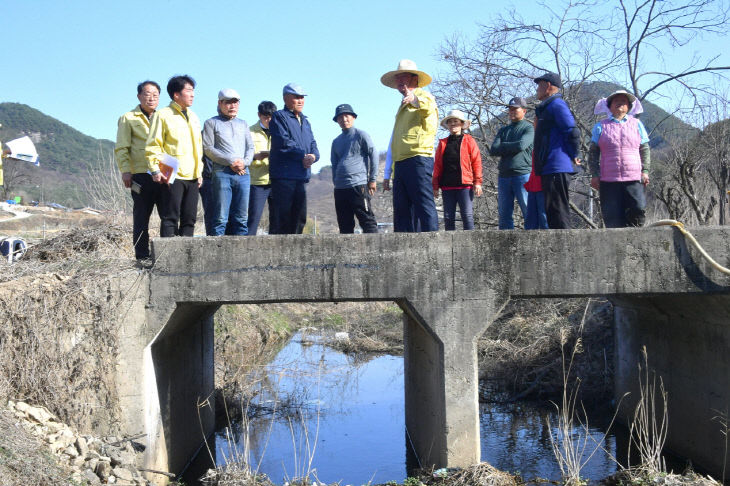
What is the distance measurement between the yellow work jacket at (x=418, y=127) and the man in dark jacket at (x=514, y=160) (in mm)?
955

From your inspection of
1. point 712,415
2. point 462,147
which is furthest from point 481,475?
point 462,147

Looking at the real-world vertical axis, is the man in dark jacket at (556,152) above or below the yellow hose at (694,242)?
above

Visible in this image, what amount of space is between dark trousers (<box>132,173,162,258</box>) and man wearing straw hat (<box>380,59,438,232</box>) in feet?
7.72

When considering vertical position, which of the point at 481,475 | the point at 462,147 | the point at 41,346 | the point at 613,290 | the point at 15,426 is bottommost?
the point at 481,475

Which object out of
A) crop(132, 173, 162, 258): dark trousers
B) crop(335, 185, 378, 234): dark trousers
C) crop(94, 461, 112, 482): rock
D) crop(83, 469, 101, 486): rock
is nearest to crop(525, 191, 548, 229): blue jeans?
crop(335, 185, 378, 234): dark trousers

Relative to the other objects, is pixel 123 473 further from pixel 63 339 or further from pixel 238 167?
pixel 238 167

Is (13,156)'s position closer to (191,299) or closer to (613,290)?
(191,299)

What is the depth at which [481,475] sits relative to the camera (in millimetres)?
6086

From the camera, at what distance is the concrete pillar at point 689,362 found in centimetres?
690

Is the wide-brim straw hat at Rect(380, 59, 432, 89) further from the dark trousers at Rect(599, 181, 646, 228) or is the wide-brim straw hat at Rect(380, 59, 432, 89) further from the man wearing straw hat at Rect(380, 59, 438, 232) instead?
the dark trousers at Rect(599, 181, 646, 228)

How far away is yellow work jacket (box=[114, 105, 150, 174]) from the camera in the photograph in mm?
6770

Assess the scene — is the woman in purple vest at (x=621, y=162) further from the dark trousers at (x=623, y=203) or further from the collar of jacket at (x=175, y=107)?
the collar of jacket at (x=175, y=107)

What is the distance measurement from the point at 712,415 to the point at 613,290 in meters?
1.99

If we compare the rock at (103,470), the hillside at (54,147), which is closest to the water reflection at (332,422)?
the rock at (103,470)
